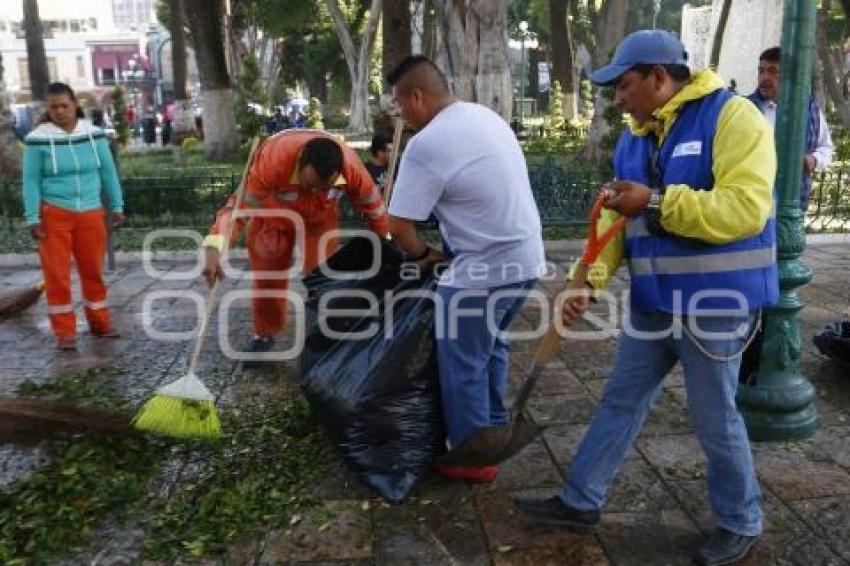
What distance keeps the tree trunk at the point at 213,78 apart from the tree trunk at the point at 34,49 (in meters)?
2.82

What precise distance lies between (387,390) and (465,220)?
722mm

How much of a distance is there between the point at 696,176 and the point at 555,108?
2045cm

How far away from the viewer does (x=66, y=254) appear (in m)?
5.10

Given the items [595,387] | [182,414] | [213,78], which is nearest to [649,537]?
[595,387]

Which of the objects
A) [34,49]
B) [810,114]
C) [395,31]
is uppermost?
[34,49]

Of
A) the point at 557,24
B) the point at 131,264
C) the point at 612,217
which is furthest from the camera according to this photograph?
the point at 557,24

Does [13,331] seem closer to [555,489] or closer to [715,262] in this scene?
[555,489]

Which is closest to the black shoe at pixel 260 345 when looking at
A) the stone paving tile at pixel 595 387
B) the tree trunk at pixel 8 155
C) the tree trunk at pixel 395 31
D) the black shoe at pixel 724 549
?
the stone paving tile at pixel 595 387

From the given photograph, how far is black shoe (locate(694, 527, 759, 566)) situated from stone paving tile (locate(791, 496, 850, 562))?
0.34 metres

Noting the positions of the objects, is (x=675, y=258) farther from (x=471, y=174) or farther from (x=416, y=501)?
(x=416, y=501)

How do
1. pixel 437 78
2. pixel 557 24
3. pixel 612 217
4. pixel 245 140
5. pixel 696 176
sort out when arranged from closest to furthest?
pixel 696 176
pixel 612 217
pixel 437 78
pixel 245 140
pixel 557 24

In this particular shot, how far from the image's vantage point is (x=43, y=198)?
5.02 metres

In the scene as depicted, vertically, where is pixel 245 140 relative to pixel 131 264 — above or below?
above

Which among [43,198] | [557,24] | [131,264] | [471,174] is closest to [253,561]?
[471,174]
